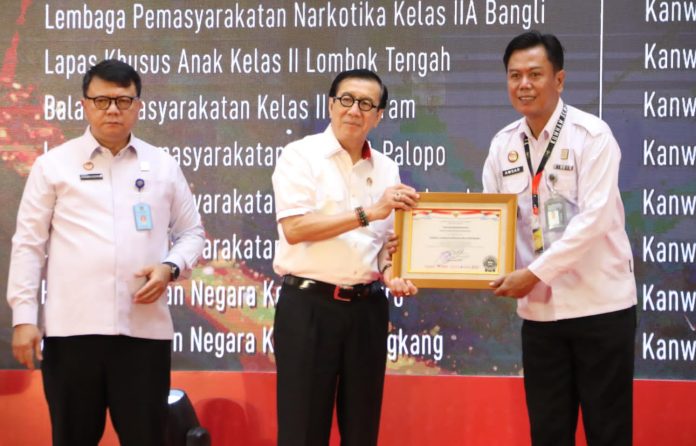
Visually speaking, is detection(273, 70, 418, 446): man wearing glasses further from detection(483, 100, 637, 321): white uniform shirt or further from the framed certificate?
detection(483, 100, 637, 321): white uniform shirt

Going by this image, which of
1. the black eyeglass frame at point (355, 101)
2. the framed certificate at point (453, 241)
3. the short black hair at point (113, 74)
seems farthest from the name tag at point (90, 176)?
the framed certificate at point (453, 241)

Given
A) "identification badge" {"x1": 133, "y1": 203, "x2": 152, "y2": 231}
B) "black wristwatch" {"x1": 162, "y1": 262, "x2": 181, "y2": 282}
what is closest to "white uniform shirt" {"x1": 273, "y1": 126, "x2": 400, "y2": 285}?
"black wristwatch" {"x1": 162, "y1": 262, "x2": 181, "y2": 282}

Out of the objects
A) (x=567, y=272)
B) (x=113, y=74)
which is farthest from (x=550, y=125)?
(x=113, y=74)

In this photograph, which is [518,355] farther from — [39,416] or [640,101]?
[39,416]

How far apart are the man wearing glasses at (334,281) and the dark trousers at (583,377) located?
1.79ft

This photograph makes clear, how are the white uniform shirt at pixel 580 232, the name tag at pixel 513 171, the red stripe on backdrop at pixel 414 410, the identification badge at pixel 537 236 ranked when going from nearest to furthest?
the white uniform shirt at pixel 580 232 < the identification badge at pixel 537 236 < the name tag at pixel 513 171 < the red stripe on backdrop at pixel 414 410

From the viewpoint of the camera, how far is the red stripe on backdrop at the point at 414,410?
4.16 m

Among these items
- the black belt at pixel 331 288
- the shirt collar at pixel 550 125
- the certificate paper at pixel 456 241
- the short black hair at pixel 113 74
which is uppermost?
the short black hair at pixel 113 74

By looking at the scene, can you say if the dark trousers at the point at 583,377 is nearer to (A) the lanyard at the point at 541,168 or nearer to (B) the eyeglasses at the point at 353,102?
(A) the lanyard at the point at 541,168

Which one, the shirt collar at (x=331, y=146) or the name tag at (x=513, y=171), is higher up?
the shirt collar at (x=331, y=146)

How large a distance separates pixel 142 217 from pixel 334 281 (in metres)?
0.74

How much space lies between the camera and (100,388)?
121 inches

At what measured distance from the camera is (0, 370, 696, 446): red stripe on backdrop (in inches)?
164

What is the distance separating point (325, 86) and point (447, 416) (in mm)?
1730
